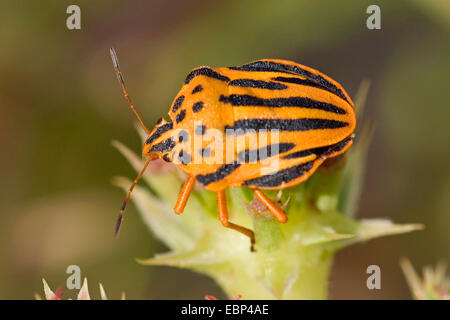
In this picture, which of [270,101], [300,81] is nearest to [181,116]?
[270,101]

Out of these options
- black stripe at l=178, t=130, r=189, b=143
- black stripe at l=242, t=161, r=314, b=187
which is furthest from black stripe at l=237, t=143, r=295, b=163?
black stripe at l=178, t=130, r=189, b=143

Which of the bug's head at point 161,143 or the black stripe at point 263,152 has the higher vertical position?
the bug's head at point 161,143

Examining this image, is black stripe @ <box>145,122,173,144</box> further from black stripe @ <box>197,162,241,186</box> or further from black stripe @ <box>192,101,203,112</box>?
black stripe @ <box>197,162,241,186</box>

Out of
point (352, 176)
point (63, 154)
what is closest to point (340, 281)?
point (352, 176)

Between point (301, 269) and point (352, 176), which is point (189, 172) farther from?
point (352, 176)

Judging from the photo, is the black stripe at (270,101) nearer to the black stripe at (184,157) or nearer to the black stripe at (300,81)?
the black stripe at (300,81)

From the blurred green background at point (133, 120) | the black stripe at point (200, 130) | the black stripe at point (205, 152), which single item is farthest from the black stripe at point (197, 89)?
the blurred green background at point (133, 120)

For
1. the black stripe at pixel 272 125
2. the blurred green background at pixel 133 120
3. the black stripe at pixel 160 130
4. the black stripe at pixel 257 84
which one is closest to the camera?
the black stripe at pixel 272 125
